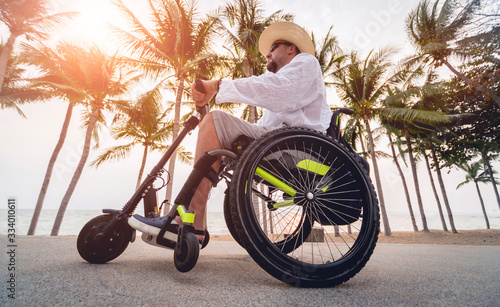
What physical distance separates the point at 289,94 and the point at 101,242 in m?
1.35

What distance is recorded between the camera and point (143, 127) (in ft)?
56.2

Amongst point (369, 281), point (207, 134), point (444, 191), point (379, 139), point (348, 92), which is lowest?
point (369, 281)

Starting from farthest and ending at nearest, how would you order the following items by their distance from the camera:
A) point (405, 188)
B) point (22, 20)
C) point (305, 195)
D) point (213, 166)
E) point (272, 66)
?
point (405, 188)
point (22, 20)
point (272, 66)
point (213, 166)
point (305, 195)

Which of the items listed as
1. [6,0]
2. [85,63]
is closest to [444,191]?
[85,63]

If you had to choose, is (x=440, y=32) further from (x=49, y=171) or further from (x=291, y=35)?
(x=49, y=171)

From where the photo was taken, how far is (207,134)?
53.4 inches

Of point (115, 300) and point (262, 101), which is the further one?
point (262, 101)

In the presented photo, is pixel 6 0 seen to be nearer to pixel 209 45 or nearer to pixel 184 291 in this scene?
pixel 209 45

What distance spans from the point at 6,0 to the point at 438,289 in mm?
15210

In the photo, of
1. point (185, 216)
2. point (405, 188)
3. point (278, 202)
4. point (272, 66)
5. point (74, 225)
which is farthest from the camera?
point (74, 225)

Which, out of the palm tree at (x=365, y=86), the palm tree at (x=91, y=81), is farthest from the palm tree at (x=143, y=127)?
the palm tree at (x=365, y=86)

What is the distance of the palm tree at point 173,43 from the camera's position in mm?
11078

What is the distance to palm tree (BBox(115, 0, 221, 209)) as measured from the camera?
11078 millimetres

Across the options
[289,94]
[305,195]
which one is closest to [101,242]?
[305,195]
